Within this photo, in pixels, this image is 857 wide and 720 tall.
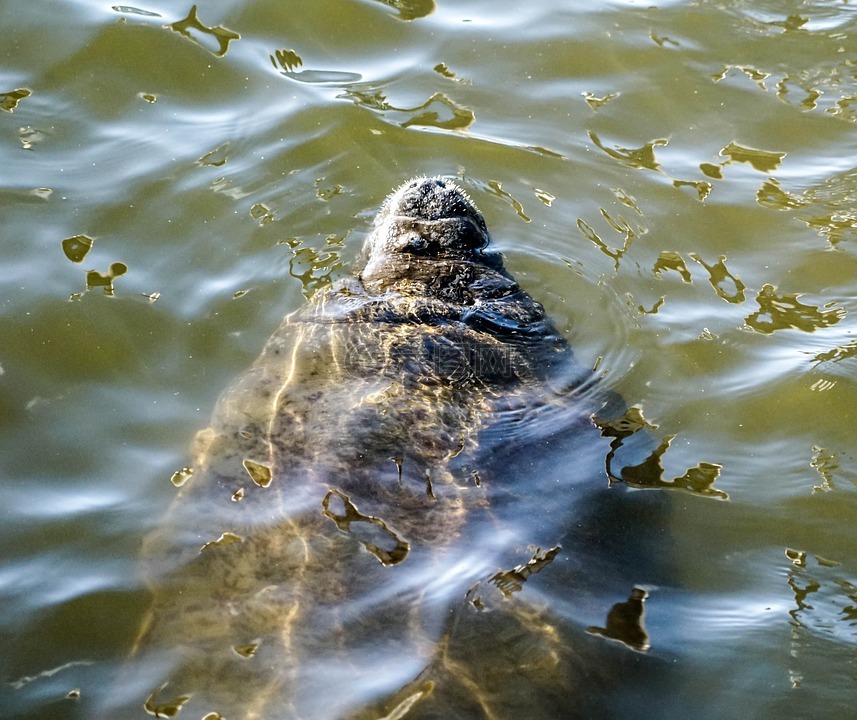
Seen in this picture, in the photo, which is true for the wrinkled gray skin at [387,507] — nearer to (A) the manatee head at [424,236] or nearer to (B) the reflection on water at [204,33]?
(A) the manatee head at [424,236]

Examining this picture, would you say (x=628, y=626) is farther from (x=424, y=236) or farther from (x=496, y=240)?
(x=496, y=240)

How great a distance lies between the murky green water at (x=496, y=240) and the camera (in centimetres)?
415

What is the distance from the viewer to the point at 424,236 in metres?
5.26

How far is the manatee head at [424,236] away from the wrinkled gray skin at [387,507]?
1 centimetres

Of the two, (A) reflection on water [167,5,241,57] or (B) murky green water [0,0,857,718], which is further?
(A) reflection on water [167,5,241,57]

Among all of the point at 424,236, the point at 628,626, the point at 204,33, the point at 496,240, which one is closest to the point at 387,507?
the point at 628,626

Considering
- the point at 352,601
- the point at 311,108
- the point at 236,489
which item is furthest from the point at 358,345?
the point at 311,108

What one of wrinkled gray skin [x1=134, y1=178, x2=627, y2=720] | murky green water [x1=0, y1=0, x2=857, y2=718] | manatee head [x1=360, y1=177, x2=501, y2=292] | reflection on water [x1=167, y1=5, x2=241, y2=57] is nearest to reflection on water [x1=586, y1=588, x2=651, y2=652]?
murky green water [x1=0, y1=0, x2=857, y2=718]

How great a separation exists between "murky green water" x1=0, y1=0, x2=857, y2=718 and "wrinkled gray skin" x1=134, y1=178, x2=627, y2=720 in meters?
0.37

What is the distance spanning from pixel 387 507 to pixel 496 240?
2.96m

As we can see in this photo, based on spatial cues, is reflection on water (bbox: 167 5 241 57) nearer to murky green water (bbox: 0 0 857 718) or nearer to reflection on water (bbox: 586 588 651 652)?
murky green water (bbox: 0 0 857 718)

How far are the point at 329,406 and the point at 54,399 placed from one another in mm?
1781

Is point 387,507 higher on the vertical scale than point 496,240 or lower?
higher

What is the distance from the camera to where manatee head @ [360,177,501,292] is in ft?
17.1
